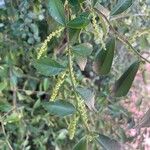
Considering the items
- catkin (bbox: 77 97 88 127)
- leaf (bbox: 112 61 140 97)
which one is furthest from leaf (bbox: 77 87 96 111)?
leaf (bbox: 112 61 140 97)

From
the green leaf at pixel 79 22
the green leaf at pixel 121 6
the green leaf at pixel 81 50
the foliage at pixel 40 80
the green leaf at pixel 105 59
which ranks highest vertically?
the green leaf at pixel 121 6

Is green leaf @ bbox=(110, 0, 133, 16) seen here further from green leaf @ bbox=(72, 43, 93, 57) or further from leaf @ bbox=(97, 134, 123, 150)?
leaf @ bbox=(97, 134, 123, 150)

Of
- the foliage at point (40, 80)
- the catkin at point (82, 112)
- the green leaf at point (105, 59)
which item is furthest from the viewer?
the foliage at point (40, 80)

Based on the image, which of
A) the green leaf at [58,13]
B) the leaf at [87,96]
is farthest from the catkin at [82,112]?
the green leaf at [58,13]

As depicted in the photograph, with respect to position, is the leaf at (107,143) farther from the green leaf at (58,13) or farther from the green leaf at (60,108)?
the green leaf at (58,13)

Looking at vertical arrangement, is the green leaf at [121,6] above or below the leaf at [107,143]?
above
